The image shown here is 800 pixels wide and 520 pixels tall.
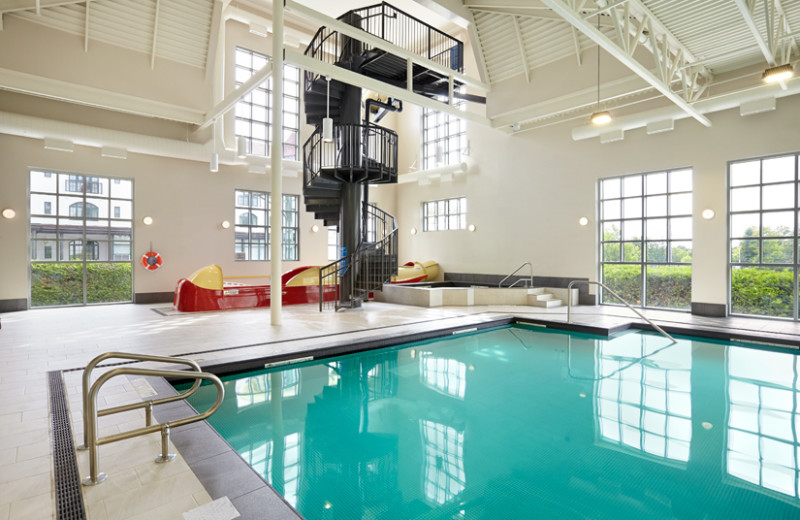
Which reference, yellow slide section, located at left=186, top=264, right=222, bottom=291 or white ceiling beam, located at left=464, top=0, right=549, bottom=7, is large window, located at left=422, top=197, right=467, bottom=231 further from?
yellow slide section, located at left=186, top=264, right=222, bottom=291

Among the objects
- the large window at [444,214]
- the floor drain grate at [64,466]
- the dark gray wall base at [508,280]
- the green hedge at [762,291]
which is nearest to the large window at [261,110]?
the large window at [444,214]

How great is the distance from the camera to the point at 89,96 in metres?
7.91

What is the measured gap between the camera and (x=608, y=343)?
21.6 ft

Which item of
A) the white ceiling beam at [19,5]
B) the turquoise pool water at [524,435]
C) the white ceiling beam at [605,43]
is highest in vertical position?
the white ceiling beam at [19,5]

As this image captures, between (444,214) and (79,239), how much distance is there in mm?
9975

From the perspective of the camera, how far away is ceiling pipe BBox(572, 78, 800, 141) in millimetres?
6582

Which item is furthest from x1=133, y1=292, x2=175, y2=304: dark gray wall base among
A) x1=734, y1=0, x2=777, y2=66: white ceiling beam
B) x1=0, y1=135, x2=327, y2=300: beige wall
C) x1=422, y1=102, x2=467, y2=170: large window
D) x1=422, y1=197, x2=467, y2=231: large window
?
x1=734, y1=0, x2=777, y2=66: white ceiling beam

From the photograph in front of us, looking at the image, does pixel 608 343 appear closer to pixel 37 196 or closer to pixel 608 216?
pixel 608 216

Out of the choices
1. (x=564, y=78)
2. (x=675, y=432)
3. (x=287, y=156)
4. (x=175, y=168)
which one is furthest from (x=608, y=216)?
(x=175, y=168)

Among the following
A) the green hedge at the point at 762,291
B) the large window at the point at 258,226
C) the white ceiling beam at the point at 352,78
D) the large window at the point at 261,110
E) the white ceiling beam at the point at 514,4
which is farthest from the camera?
the large window at the point at 258,226

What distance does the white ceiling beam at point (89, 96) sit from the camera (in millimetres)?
7277

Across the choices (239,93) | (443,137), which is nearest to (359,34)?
(239,93)

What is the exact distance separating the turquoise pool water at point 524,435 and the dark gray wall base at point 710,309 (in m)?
2.41

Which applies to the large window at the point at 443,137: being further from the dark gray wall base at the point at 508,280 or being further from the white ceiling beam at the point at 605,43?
the white ceiling beam at the point at 605,43
